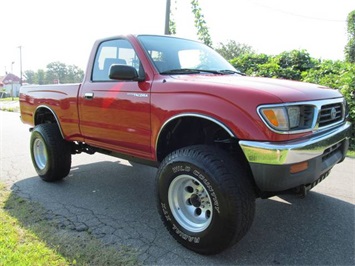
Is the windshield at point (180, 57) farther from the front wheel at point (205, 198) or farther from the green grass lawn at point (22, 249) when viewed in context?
the green grass lawn at point (22, 249)

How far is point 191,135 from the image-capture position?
351 centimetres

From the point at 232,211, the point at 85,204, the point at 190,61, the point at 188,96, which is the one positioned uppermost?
the point at 190,61

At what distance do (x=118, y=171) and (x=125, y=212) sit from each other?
1.85 meters

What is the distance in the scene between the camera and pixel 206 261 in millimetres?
2826

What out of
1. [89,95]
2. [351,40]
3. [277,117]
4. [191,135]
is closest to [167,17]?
[89,95]

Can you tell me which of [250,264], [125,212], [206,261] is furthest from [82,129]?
[250,264]

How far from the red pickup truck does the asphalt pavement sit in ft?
0.98

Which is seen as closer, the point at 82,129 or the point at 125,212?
the point at 125,212

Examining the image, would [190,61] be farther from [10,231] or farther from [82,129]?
[10,231]

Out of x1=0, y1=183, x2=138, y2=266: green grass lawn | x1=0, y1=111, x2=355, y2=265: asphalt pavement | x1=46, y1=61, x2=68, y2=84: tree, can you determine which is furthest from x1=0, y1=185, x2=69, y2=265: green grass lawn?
x1=46, y1=61, x2=68, y2=84: tree

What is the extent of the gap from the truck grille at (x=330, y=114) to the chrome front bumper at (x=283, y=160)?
0.73ft

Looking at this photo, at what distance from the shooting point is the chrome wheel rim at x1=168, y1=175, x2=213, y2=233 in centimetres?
297

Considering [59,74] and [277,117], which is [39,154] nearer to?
[277,117]

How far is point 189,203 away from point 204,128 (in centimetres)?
74
